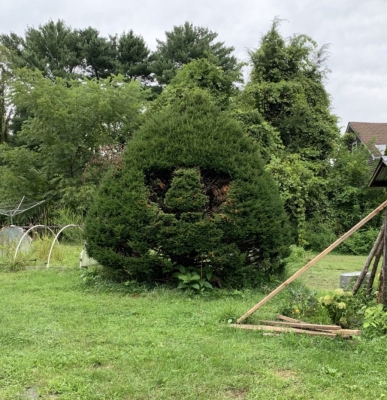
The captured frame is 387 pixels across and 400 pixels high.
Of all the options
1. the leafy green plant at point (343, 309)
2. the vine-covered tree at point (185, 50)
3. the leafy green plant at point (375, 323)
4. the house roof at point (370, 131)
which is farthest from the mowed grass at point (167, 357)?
the house roof at point (370, 131)

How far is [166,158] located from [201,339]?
331 centimetres

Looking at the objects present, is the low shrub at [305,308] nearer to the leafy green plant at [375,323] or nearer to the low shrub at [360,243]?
the leafy green plant at [375,323]

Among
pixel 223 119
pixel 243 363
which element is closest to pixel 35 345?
pixel 243 363

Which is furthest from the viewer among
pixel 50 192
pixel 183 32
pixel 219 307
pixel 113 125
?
pixel 183 32

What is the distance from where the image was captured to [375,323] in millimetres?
4234

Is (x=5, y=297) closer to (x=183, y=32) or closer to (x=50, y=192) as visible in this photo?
(x=50, y=192)

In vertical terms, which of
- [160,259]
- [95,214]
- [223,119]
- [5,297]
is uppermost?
[223,119]

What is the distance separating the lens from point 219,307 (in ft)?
18.2

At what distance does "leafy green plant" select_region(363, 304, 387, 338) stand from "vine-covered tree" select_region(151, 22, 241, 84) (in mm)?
24426

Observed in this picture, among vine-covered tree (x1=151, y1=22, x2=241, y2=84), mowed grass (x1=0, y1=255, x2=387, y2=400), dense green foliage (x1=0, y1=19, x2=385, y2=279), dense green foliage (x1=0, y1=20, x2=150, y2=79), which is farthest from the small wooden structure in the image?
dense green foliage (x1=0, y1=20, x2=150, y2=79)

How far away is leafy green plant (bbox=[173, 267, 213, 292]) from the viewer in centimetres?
648

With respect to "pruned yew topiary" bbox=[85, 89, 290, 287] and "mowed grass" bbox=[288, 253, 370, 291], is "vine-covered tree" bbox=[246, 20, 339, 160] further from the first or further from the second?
"pruned yew topiary" bbox=[85, 89, 290, 287]

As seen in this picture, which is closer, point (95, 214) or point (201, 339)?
point (201, 339)

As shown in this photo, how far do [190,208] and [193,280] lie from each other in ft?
3.81
